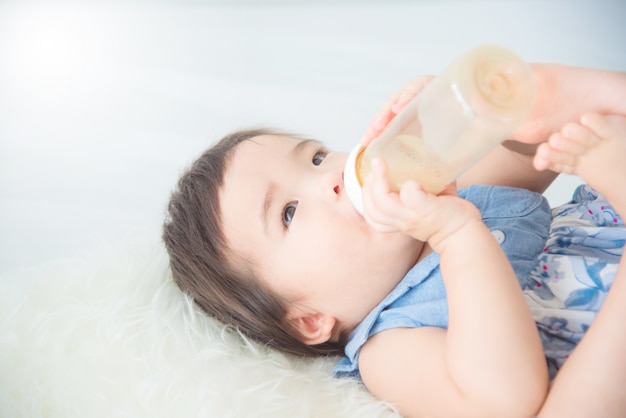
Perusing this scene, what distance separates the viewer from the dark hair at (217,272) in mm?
1243

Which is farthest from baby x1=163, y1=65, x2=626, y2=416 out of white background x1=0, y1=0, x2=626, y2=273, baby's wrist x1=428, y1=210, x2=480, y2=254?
white background x1=0, y1=0, x2=626, y2=273

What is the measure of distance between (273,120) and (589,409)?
1.34 metres

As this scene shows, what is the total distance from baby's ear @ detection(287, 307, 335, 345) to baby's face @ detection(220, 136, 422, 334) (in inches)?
0.8

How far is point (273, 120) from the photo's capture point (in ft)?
6.73

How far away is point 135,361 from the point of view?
46.3 inches

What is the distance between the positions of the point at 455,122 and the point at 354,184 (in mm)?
227

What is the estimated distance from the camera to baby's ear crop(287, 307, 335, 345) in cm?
125

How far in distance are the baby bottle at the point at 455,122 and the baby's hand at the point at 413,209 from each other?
2 cm

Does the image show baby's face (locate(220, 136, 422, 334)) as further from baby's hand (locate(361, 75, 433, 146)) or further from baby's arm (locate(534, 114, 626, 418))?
baby's arm (locate(534, 114, 626, 418))

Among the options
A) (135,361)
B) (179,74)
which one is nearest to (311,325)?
(135,361)

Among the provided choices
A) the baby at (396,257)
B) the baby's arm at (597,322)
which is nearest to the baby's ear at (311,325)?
the baby at (396,257)

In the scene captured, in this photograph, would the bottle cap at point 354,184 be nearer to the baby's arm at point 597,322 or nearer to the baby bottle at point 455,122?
the baby bottle at point 455,122

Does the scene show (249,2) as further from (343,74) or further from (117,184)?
(117,184)

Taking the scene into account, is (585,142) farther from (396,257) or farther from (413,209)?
(396,257)
